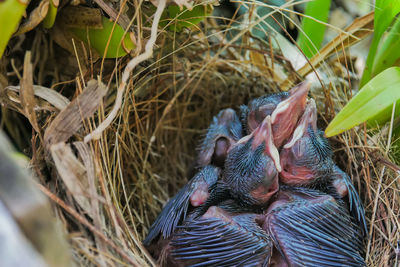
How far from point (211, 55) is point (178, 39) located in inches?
8.8

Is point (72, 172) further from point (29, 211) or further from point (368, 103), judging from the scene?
point (368, 103)

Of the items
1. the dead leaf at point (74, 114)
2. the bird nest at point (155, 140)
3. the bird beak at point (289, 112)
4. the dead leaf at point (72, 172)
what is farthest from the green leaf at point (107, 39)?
the bird beak at point (289, 112)

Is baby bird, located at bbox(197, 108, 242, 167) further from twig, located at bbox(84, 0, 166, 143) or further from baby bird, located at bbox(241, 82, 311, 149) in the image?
twig, located at bbox(84, 0, 166, 143)

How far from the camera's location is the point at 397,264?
88 centimetres

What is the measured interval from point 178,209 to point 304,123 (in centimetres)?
36

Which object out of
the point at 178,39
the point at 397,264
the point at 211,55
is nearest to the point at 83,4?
the point at 178,39

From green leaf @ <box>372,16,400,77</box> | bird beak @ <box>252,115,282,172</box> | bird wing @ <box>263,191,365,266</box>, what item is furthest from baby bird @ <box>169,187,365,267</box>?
green leaf @ <box>372,16,400,77</box>

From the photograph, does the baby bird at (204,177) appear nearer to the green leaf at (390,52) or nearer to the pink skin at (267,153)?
the pink skin at (267,153)

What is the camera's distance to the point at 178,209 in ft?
3.22

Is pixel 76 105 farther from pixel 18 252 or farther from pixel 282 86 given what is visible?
pixel 282 86

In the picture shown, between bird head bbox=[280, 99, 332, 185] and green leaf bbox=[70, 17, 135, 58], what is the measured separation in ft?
1.42

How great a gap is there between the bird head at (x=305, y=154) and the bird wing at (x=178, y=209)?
0.60ft

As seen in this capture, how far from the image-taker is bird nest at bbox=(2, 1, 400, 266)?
2.61ft

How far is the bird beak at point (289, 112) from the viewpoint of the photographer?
0.97 meters
